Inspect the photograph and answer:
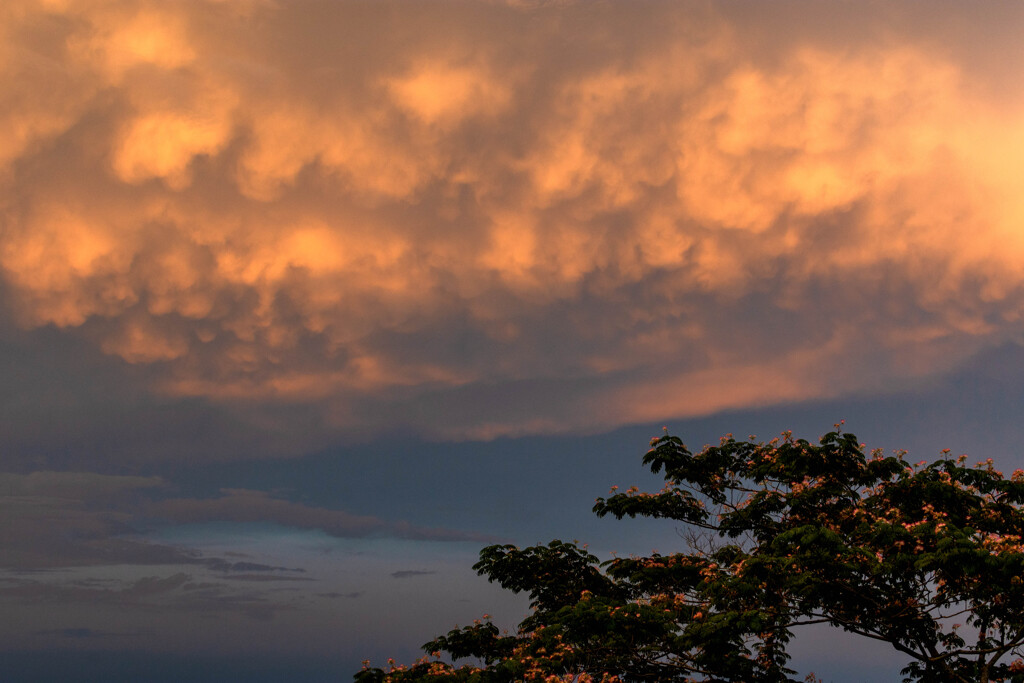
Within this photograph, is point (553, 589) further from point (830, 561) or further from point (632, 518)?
point (830, 561)

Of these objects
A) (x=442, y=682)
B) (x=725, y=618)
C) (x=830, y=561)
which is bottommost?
(x=442, y=682)

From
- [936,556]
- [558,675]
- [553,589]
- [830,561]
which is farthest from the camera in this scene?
[553,589]

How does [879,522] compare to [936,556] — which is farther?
[879,522]

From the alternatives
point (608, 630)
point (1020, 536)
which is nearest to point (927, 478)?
point (1020, 536)

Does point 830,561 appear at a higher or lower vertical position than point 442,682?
higher

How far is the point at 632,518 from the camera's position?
28.9m

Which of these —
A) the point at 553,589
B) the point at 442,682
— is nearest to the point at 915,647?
the point at 553,589

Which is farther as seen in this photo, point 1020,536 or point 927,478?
point 927,478

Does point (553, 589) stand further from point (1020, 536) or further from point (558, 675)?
point (1020, 536)

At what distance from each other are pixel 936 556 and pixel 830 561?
8.55 feet

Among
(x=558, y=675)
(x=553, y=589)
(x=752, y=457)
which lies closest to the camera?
(x=558, y=675)

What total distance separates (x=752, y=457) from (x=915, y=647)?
23.5 ft

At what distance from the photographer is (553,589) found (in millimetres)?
30391

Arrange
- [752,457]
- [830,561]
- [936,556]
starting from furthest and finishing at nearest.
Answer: [752,457]
[830,561]
[936,556]
